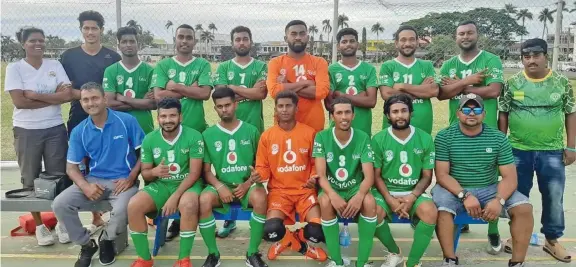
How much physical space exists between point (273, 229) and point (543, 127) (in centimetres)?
252

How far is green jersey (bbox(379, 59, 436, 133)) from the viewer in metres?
4.66

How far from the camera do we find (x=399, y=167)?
164 inches

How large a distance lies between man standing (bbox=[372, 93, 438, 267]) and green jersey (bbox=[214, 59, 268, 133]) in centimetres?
128

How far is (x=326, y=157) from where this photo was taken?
4.20 meters

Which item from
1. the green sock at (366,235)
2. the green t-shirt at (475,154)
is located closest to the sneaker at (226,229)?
the green sock at (366,235)

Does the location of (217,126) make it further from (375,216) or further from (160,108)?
(375,216)

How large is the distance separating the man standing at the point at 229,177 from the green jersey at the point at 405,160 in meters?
1.06

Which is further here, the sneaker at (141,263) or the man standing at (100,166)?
the man standing at (100,166)

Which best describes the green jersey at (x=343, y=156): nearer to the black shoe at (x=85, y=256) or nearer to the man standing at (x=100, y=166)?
the man standing at (x=100, y=166)

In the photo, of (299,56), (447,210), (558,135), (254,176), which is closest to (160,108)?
(254,176)

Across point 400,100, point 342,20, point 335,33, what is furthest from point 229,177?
point 342,20

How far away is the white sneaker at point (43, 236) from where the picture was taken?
15.2 feet

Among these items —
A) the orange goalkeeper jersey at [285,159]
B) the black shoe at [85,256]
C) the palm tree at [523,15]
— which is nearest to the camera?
the black shoe at [85,256]

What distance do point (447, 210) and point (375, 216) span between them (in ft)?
1.87
